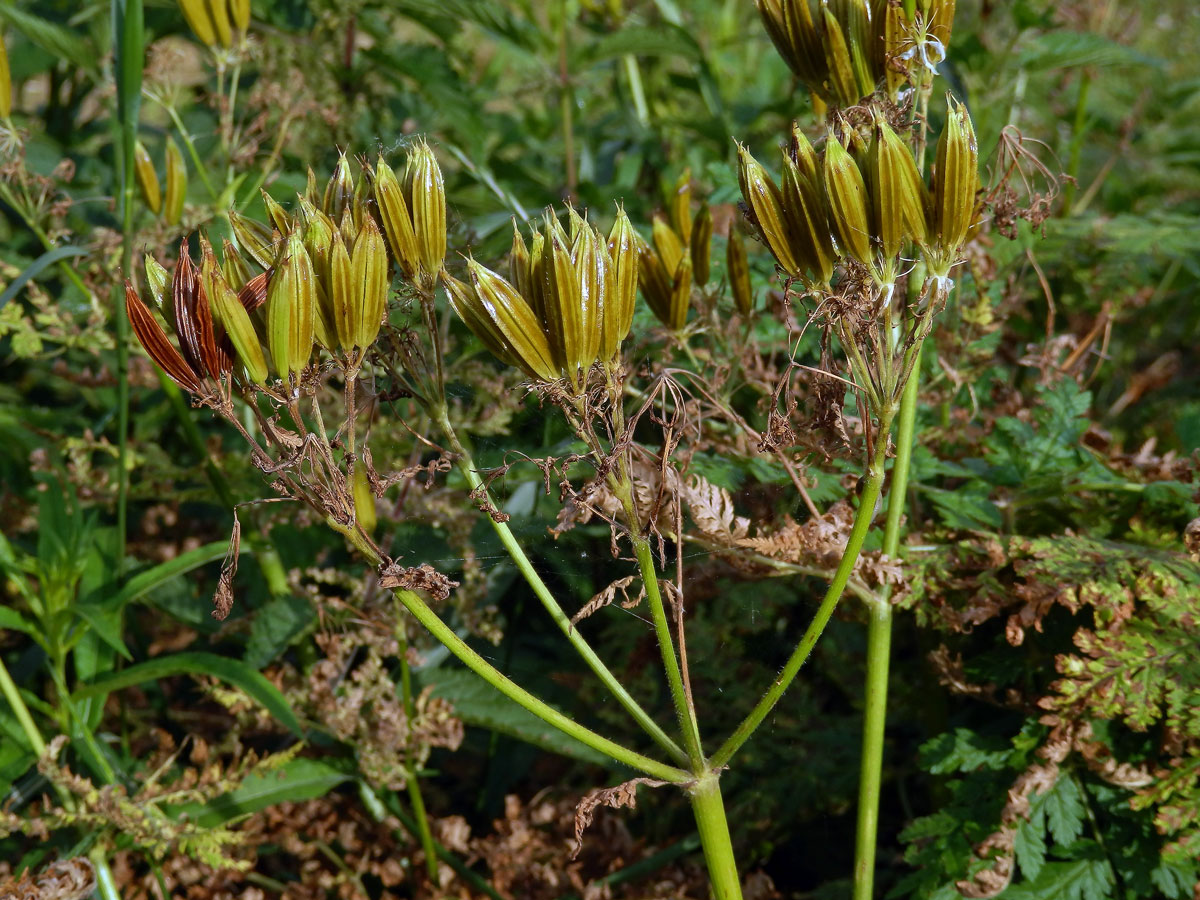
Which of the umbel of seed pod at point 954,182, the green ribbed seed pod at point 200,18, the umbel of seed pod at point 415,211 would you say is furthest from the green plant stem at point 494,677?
the green ribbed seed pod at point 200,18

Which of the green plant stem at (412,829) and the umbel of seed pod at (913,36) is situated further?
the green plant stem at (412,829)

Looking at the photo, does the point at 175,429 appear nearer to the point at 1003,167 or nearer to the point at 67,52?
the point at 67,52

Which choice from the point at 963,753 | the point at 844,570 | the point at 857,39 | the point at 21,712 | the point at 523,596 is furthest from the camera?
the point at 523,596

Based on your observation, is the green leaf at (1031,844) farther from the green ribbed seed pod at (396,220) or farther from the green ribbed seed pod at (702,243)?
the green ribbed seed pod at (396,220)

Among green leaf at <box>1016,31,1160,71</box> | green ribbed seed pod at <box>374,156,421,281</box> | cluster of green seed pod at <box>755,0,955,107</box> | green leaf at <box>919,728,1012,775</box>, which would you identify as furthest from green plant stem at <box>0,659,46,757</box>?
green leaf at <box>1016,31,1160,71</box>

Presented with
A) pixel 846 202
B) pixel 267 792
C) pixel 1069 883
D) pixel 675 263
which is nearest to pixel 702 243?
pixel 675 263

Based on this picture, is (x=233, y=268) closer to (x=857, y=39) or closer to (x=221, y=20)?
(x=857, y=39)

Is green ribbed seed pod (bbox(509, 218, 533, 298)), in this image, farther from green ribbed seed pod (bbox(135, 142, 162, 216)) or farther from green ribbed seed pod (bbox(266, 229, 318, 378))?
green ribbed seed pod (bbox(135, 142, 162, 216))

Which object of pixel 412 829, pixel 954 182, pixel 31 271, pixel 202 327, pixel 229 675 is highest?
pixel 954 182
